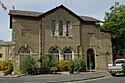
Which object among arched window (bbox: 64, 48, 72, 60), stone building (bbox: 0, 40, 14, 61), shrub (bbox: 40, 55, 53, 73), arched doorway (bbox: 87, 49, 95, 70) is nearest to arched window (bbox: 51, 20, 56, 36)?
arched window (bbox: 64, 48, 72, 60)

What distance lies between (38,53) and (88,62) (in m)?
8.88

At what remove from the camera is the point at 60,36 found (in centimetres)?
4172

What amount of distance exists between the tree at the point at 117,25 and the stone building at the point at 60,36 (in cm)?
780

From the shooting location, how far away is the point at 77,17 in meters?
42.9

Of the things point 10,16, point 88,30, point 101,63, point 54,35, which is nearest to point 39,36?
point 54,35

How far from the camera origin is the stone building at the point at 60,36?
39.3 meters

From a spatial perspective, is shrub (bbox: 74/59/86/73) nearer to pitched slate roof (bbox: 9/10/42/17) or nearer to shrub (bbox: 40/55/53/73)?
shrub (bbox: 40/55/53/73)

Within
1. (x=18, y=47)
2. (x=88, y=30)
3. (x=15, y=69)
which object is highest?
(x=88, y=30)

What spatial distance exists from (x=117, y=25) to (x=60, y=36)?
1570 centimetres

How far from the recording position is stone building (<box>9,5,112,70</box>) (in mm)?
39312

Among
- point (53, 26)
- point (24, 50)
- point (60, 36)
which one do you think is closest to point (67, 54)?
point (60, 36)

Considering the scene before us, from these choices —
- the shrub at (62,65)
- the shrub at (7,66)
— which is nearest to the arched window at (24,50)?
the shrub at (7,66)

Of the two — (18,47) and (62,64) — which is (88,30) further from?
(18,47)

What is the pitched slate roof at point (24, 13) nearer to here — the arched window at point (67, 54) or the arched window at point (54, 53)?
the arched window at point (54, 53)
